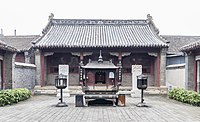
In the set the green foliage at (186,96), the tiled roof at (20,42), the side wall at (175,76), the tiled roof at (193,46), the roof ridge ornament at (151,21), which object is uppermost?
the roof ridge ornament at (151,21)

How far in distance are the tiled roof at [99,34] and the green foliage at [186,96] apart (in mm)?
5370

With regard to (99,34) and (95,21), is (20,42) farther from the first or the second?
(99,34)

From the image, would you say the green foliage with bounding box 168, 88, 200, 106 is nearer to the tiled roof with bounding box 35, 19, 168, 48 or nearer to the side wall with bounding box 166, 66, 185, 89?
the side wall with bounding box 166, 66, 185, 89

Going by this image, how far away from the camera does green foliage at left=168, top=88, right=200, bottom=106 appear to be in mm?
11898

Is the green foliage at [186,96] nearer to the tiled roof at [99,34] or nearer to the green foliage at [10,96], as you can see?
the tiled roof at [99,34]

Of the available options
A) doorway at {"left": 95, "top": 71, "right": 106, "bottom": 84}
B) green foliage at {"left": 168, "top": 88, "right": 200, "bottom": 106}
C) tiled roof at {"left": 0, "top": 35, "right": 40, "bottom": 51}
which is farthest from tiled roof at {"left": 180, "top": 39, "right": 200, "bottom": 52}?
tiled roof at {"left": 0, "top": 35, "right": 40, "bottom": 51}

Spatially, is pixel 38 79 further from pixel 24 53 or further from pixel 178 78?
pixel 178 78

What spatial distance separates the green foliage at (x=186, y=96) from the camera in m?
11.9

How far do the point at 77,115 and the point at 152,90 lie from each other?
38.3ft

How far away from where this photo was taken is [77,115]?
352 inches

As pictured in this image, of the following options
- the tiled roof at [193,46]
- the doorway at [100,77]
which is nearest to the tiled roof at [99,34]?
the tiled roof at [193,46]

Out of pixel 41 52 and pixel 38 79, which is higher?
pixel 41 52

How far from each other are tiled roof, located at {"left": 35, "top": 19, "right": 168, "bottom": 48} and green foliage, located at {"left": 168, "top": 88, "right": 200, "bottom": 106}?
537cm

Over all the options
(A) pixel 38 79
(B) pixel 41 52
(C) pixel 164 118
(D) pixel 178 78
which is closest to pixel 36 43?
(B) pixel 41 52
